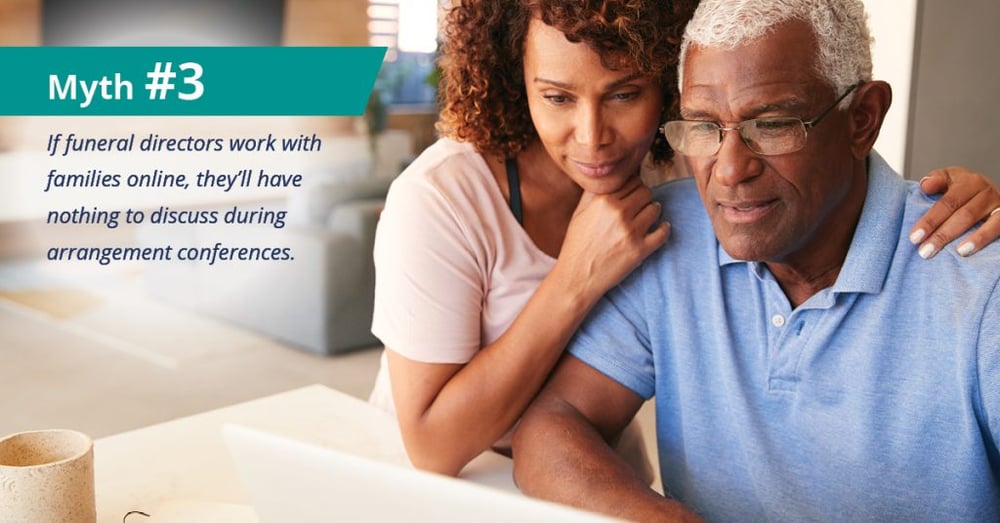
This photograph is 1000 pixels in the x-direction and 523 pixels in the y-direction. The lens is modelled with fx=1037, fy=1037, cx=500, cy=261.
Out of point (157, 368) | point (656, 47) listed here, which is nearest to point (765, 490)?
point (656, 47)

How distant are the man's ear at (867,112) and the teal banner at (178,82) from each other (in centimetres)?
305

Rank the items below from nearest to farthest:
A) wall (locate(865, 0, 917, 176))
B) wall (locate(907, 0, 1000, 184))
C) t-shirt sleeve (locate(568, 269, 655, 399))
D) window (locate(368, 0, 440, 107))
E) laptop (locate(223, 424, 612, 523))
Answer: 1. laptop (locate(223, 424, 612, 523))
2. t-shirt sleeve (locate(568, 269, 655, 399))
3. wall (locate(865, 0, 917, 176))
4. wall (locate(907, 0, 1000, 184))
5. window (locate(368, 0, 440, 107))

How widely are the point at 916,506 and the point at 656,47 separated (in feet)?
2.24

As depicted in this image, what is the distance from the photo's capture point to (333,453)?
810 mm

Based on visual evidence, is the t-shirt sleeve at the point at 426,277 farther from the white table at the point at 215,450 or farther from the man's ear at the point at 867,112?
the man's ear at the point at 867,112

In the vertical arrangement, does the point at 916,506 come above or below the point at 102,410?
above

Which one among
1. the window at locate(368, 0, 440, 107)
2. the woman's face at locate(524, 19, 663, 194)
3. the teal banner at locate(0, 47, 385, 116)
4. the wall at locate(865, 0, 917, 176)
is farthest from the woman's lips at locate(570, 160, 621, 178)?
the window at locate(368, 0, 440, 107)

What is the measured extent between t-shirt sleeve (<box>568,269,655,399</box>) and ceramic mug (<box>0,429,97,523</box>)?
2.28 feet

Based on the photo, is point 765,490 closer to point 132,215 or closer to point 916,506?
point 916,506

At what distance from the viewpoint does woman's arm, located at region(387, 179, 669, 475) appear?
1.48 meters

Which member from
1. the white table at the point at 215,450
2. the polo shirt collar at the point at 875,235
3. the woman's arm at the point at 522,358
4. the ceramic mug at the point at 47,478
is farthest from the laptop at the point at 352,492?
the polo shirt collar at the point at 875,235

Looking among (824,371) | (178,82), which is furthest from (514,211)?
(178,82)

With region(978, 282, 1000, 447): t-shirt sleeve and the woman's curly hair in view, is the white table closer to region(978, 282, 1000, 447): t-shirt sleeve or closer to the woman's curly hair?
the woman's curly hair

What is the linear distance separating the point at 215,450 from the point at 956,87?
2.79 meters
